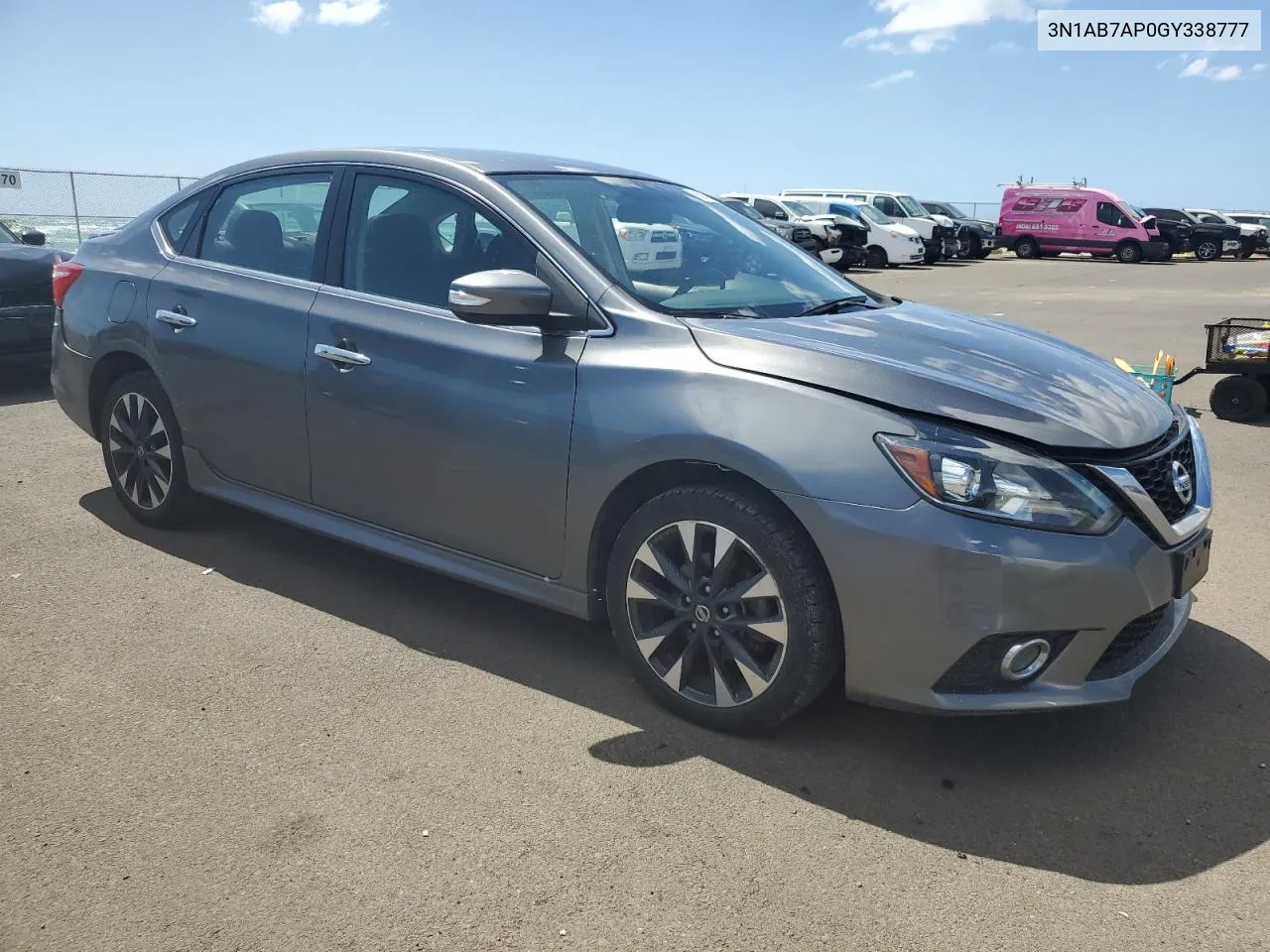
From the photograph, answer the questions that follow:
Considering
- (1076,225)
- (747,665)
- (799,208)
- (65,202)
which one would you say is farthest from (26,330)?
(1076,225)

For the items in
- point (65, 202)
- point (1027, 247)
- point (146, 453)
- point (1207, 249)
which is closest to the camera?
point (146, 453)

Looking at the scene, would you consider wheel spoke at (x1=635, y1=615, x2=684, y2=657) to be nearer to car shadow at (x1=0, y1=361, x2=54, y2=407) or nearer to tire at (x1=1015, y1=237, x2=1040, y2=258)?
car shadow at (x1=0, y1=361, x2=54, y2=407)

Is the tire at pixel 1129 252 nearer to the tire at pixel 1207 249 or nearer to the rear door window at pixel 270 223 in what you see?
the tire at pixel 1207 249

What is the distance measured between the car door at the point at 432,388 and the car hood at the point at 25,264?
5.35m

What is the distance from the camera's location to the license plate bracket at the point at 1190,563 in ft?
10.0

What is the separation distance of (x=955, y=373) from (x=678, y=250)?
1184mm

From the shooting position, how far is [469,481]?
3697 millimetres

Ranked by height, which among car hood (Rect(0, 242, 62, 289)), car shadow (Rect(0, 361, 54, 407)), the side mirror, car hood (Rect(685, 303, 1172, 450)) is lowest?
car shadow (Rect(0, 361, 54, 407))

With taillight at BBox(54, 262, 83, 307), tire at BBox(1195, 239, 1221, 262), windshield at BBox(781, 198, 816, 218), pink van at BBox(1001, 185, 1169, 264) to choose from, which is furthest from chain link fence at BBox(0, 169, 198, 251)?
tire at BBox(1195, 239, 1221, 262)

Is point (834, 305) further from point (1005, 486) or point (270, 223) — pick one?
point (270, 223)

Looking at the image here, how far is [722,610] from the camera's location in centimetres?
323

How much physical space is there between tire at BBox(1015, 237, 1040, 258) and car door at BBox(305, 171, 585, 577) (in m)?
36.4

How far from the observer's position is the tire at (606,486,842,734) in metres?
3.07

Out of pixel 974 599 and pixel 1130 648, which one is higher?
pixel 974 599
